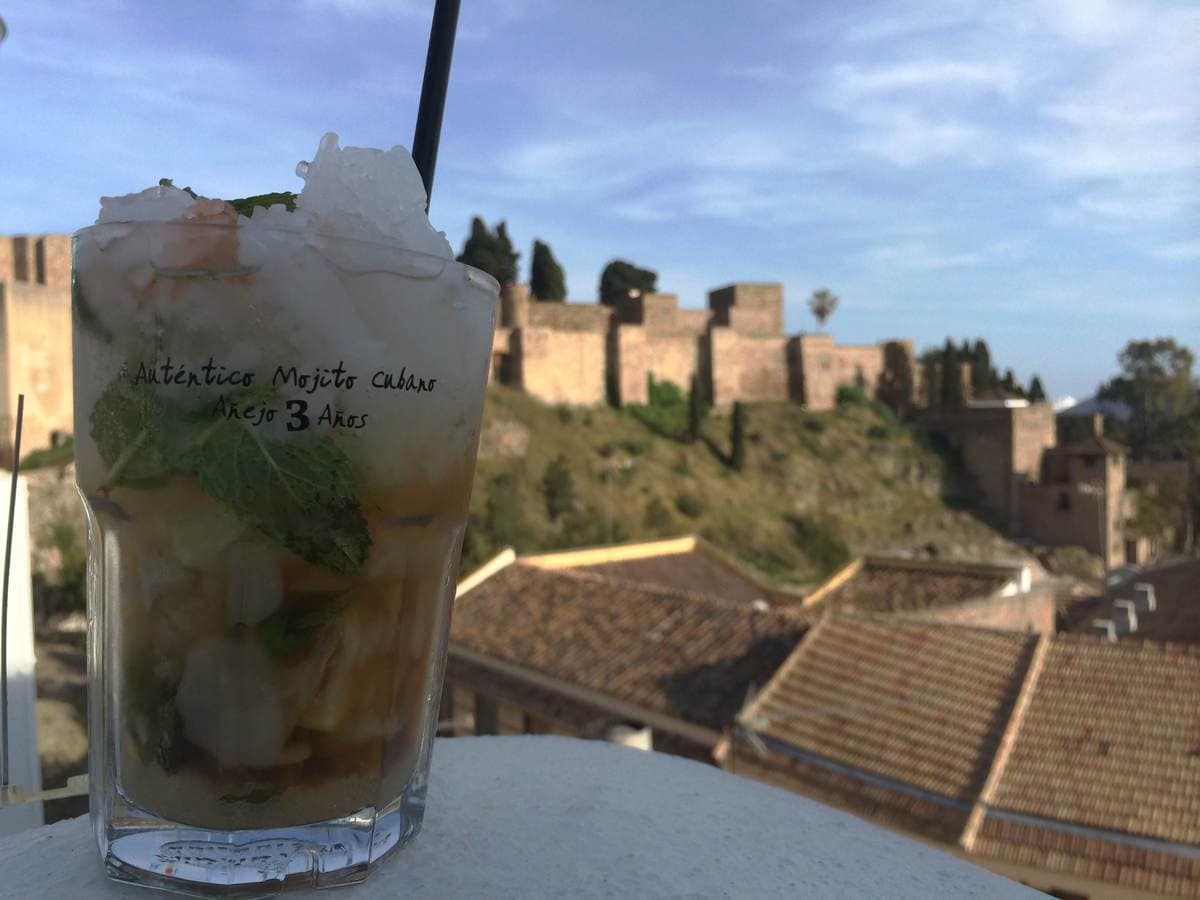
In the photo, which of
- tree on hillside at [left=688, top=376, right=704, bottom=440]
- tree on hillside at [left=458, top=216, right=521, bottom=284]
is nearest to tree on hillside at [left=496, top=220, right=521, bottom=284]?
tree on hillside at [left=458, top=216, right=521, bottom=284]

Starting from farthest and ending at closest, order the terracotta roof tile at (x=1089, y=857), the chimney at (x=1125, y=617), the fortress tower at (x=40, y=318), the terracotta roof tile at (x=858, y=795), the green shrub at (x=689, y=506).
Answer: the green shrub at (x=689, y=506)
the fortress tower at (x=40, y=318)
the chimney at (x=1125, y=617)
the terracotta roof tile at (x=858, y=795)
the terracotta roof tile at (x=1089, y=857)

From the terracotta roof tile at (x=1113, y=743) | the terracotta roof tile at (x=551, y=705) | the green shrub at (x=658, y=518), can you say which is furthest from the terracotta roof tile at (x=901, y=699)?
the green shrub at (x=658, y=518)

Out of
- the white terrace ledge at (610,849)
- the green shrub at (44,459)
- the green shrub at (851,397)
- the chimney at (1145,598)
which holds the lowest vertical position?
the chimney at (1145,598)

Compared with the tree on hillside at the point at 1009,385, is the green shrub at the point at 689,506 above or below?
below

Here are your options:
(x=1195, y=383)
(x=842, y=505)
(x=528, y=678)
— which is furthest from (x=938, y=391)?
(x=528, y=678)

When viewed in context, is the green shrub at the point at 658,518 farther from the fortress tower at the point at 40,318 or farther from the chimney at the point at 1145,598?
the fortress tower at the point at 40,318

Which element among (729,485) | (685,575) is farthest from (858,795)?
(729,485)

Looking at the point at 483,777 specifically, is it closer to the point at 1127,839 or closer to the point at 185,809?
the point at 185,809
